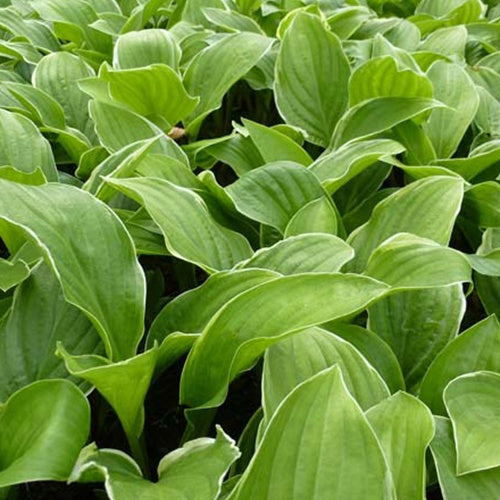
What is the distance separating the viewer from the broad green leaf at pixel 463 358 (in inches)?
29.2

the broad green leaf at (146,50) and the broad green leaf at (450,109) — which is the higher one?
the broad green leaf at (146,50)

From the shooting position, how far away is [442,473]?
2.11 feet

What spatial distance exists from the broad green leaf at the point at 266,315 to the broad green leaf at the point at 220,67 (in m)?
0.56

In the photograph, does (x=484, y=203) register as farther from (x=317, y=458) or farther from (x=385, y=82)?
(x=317, y=458)

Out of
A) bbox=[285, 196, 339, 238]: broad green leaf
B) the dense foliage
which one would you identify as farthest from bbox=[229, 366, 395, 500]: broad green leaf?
bbox=[285, 196, 339, 238]: broad green leaf

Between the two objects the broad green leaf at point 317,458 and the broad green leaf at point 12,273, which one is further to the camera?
the broad green leaf at point 12,273

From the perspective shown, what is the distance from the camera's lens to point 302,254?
31.4 inches

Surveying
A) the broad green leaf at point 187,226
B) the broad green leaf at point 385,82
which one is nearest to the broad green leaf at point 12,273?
the broad green leaf at point 187,226

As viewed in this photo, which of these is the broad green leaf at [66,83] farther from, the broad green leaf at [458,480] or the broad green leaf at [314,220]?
the broad green leaf at [458,480]

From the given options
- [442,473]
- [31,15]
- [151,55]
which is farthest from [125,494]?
[31,15]

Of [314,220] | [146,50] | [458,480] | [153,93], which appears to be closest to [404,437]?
[458,480]

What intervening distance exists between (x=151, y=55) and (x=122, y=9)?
559 millimetres

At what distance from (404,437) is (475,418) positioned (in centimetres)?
10

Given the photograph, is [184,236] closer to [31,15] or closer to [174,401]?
[174,401]
